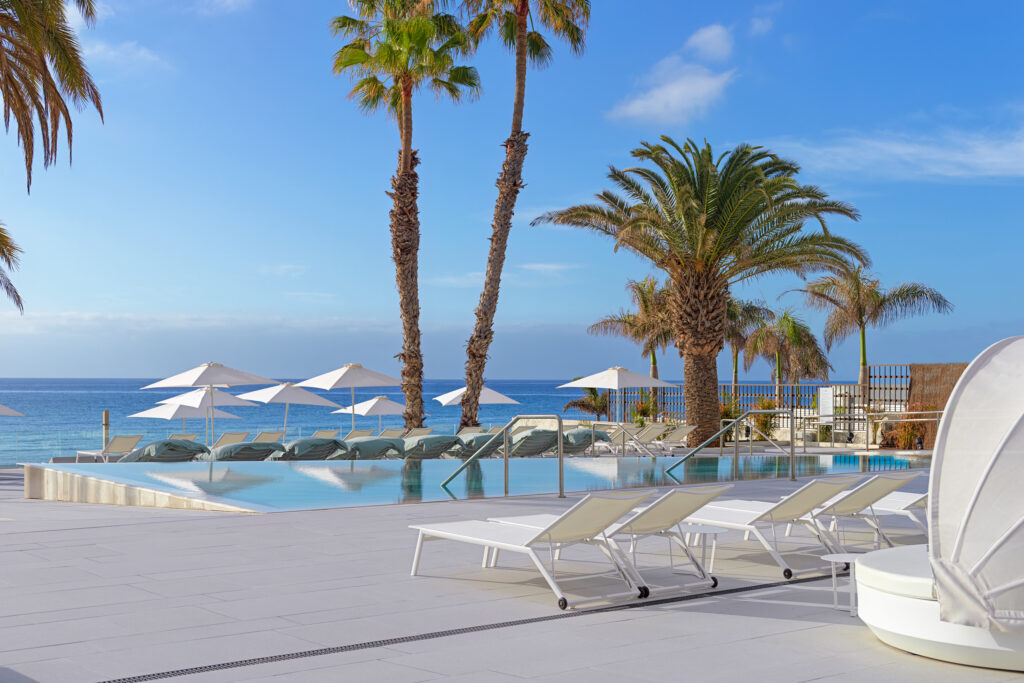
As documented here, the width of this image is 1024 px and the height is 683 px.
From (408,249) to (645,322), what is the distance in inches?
648

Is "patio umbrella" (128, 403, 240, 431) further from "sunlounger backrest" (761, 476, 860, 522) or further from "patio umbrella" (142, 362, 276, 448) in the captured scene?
"sunlounger backrest" (761, 476, 860, 522)

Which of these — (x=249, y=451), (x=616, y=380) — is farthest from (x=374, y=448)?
(x=616, y=380)

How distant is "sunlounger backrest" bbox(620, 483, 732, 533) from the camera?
595 centimetres

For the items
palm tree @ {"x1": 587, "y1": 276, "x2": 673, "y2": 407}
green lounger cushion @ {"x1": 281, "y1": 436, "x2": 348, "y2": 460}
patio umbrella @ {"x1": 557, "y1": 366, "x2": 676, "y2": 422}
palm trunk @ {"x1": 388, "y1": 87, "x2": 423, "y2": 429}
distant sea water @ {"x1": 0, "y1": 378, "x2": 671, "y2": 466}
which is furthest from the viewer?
→ distant sea water @ {"x1": 0, "y1": 378, "x2": 671, "y2": 466}

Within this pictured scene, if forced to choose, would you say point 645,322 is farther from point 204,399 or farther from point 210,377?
point 210,377

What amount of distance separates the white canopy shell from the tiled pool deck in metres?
0.32

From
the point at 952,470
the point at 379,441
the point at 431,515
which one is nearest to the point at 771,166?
the point at 379,441

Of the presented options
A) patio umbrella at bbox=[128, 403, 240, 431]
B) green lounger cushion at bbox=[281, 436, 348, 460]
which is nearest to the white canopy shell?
green lounger cushion at bbox=[281, 436, 348, 460]

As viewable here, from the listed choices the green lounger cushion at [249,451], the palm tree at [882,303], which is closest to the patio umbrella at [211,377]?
the green lounger cushion at [249,451]

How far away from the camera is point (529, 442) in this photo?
1647 centimetres

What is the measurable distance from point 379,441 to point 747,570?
9.70m

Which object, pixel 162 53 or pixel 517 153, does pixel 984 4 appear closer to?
pixel 517 153

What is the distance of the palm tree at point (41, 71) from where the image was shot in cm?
1323

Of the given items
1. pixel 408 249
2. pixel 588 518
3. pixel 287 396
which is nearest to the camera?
pixel 588 518
